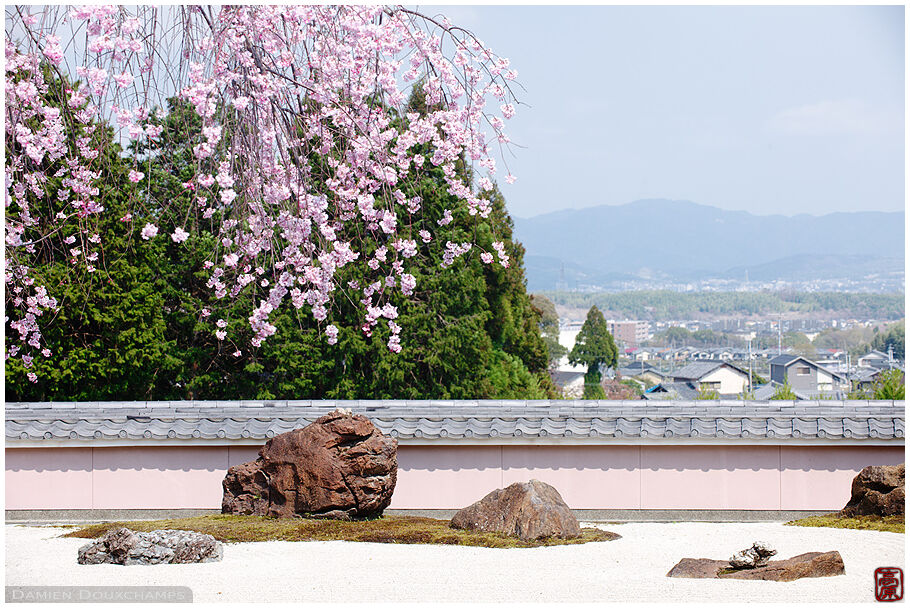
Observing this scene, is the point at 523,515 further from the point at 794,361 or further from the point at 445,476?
the point at 794,361

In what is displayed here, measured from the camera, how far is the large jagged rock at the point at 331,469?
6.83 metres

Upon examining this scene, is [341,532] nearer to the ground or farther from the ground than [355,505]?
nearer to the ground

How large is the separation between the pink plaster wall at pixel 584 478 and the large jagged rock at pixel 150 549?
258 cm

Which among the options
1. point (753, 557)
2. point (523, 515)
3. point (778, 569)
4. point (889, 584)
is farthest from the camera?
point (523, 515)

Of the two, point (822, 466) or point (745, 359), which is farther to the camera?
point (745, 359)

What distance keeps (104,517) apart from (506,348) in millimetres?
12830

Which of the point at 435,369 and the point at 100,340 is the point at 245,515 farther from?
the point at 435,369

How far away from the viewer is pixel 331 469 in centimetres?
682

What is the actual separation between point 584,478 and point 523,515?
1895 millimetres

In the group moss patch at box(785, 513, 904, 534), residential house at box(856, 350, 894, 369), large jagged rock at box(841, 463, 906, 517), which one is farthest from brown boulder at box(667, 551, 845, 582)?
residential house at box(856, 350, 894, 369)

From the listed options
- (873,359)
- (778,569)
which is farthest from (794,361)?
(778,569)

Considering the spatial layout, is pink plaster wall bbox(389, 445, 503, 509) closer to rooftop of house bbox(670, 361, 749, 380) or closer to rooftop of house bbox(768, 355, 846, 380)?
rooftop of house bbox(670, 361, 749, 380)

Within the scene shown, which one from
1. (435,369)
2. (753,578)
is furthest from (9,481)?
(435,369)

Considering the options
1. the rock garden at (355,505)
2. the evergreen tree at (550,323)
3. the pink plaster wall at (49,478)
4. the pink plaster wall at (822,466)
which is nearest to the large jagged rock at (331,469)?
the rock garden at (355,505)
